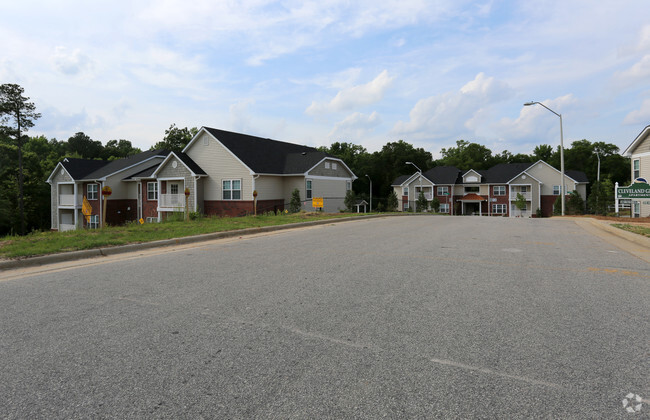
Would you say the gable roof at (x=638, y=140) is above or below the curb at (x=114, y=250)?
above

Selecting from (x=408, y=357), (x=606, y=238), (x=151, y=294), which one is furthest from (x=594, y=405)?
(x=606, y=238)

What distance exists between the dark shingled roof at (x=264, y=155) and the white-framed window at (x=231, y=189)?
1.83m

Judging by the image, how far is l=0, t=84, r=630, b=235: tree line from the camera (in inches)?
1657

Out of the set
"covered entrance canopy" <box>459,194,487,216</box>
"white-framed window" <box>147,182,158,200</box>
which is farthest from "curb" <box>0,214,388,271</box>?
"covered entrance canopy" <box>459,194,487,216</box>

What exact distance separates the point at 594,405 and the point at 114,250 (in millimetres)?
9796

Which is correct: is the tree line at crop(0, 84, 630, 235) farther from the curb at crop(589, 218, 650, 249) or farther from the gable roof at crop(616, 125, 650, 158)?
the curb at crop(589, 218, 650, 249)

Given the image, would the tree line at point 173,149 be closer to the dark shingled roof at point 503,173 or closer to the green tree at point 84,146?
the green tree at point 84,146

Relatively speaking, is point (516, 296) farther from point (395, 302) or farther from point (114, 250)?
point (114, 250)

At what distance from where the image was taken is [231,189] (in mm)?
29609

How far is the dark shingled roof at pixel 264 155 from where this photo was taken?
29688 mm

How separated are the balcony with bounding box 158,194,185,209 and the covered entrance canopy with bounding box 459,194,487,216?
4723 centimetres

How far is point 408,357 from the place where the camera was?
11.6 feet

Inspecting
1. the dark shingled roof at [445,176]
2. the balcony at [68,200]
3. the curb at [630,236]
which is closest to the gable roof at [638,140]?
the curb at [630,236]

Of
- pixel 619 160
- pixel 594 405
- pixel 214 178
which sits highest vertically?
pixel 619 160
